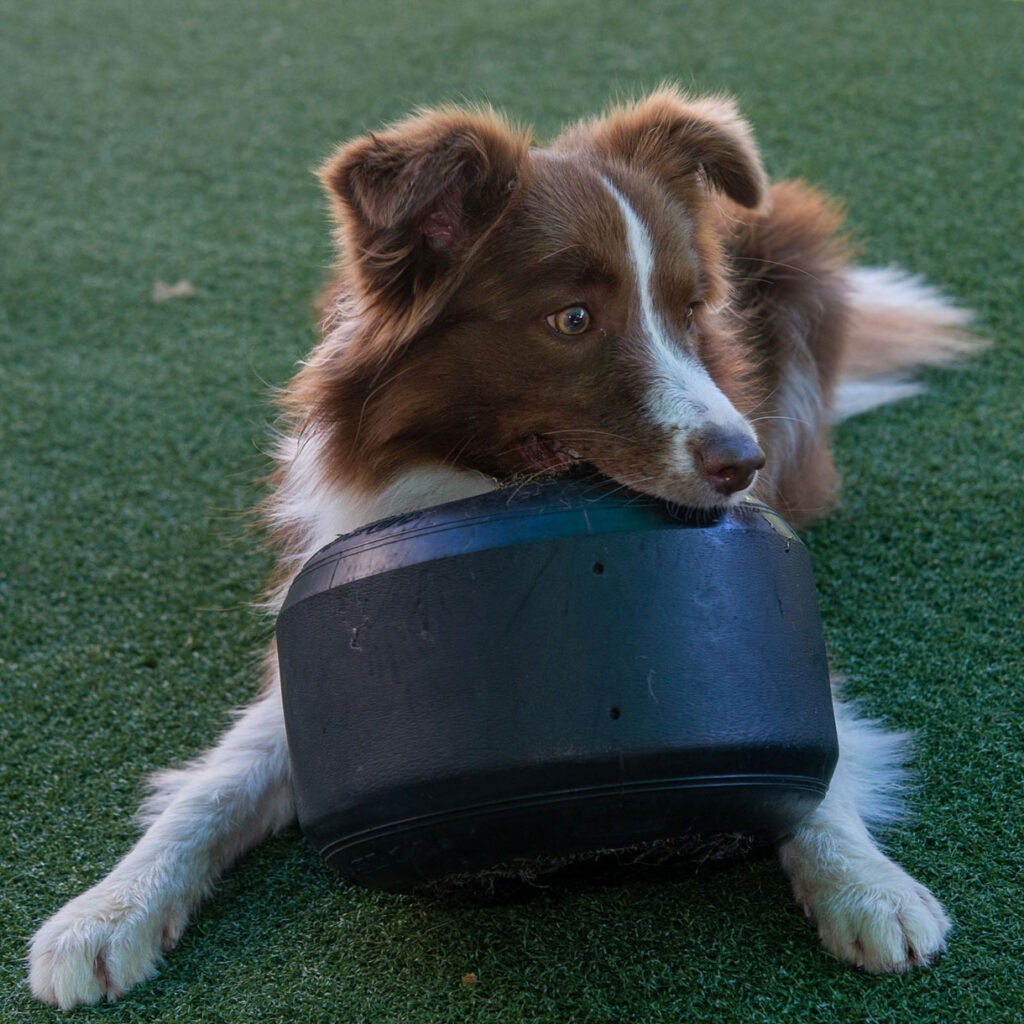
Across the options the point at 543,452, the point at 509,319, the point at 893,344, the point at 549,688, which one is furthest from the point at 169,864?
the point at 893,344

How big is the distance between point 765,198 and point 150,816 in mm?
2225

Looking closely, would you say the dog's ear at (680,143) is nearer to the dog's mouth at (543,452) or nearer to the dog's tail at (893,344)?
the dog's mouth at (543,452)

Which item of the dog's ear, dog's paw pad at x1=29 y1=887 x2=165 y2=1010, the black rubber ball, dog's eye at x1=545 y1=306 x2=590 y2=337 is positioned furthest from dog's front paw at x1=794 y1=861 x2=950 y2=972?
the dog's ear

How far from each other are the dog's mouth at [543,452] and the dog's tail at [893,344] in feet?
6.68

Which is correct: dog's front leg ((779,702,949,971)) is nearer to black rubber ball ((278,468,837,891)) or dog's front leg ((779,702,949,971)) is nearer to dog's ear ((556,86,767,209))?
black rubber ball ((278,468,837,891))

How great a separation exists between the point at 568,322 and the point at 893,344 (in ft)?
7.59

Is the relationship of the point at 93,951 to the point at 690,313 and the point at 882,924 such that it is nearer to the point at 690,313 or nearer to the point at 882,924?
the point at 882,924

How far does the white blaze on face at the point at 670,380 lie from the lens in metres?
2.49

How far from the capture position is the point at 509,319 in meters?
2.66

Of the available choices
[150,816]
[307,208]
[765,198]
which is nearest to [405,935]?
[150,816]

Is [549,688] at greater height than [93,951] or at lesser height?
greater

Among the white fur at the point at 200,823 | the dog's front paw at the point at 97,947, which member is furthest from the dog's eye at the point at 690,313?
the dog's front paw at the point at 97,947

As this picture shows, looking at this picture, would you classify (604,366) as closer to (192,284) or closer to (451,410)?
(451,410)

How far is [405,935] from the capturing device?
2.51 metres
